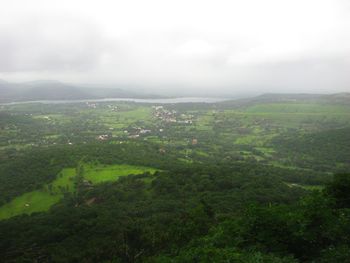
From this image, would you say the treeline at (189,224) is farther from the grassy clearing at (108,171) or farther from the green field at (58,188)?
the grassy clearing at (108,171)

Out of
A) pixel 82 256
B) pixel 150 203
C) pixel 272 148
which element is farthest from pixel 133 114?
pixel 82 256

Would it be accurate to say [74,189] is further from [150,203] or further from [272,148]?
[272,148]

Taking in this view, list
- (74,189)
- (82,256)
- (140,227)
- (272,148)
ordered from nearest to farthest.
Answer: (82,256)
(140,227)
(74,189)
(272,148)

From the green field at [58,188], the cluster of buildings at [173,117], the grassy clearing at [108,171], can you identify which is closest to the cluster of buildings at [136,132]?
the cluster of buildings at [173,117]

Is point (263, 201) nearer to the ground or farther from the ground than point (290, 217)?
nearer to the ground

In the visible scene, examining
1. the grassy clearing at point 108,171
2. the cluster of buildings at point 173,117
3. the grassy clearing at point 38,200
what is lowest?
the grassy clearing at point 38,200

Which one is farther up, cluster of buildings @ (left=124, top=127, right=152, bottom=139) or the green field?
cluster of buildings @ (left=124, top=127, right=152, bottom=139)

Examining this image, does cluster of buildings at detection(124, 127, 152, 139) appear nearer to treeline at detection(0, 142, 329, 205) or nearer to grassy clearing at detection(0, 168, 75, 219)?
treeline at detection(0, 142, 329, 205)

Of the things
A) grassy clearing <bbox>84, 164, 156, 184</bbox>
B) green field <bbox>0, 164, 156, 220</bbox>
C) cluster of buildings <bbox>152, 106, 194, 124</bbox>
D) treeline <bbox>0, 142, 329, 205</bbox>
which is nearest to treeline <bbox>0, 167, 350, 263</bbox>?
green field <bbox>0, 164, 156, 220</bbox>
